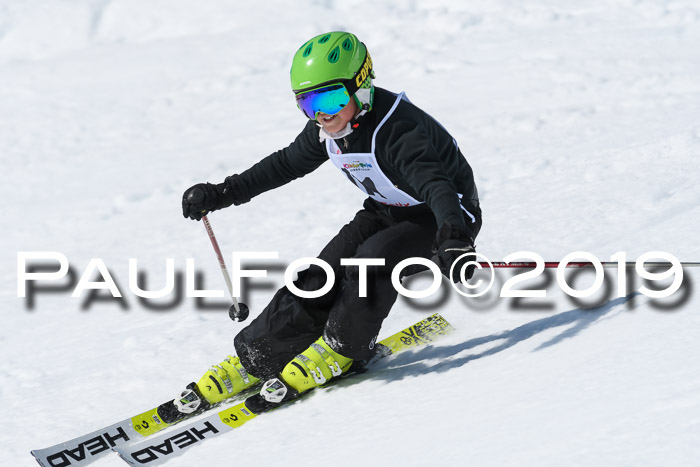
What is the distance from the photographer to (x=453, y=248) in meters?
3.28

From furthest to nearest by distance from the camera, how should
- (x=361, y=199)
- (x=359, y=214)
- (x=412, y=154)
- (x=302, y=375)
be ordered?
(x=361, y=199) → (x=359, y=214) → (x=302, y=375) → (x=412, y=154)

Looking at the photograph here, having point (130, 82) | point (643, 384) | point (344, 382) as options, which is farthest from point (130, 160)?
point (643, 384)

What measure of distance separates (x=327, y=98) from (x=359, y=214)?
0.81m

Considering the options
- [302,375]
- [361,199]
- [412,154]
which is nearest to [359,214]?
[412,154]

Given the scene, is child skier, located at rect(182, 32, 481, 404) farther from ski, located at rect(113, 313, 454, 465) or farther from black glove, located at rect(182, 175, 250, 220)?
ski, located at rect(113, 313, 454, 465)

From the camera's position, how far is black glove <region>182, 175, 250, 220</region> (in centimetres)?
427

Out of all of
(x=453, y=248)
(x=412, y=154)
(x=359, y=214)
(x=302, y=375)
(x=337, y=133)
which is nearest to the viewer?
(x=453, y=248)

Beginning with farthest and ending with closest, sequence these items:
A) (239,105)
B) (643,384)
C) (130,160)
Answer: (239,105) < (130,160) < (643,384)

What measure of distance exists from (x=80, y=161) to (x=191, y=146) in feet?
4.39

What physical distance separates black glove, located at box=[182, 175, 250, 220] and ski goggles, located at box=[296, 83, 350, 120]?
0.86 meters

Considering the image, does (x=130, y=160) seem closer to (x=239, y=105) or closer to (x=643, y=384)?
(x=239, y=105)

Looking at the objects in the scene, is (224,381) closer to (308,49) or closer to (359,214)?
(359,214)

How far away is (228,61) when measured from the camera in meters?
12.4

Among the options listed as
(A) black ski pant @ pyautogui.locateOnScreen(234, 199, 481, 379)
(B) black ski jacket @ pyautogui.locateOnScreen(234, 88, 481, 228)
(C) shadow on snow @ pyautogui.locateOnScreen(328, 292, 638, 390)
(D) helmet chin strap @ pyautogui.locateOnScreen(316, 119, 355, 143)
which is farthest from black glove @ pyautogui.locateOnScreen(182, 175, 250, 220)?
(C) shadow on snow @ pyautogui.locateOnScreen(328, 292, 638, 390)
